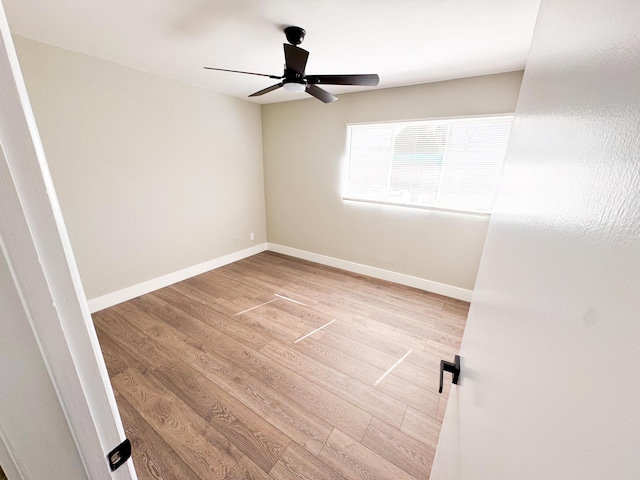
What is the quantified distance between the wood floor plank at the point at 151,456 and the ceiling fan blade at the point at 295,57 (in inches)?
95.1

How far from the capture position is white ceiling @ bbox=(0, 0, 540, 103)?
141cm

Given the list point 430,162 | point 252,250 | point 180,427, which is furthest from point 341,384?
point 252,250

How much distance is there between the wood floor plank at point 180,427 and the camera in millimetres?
1235

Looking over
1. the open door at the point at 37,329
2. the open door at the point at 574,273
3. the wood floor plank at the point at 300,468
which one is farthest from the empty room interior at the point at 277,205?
the open door at the point at 574,273

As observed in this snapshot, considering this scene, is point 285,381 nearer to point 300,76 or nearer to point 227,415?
point 227,415

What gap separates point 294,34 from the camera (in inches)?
64.5

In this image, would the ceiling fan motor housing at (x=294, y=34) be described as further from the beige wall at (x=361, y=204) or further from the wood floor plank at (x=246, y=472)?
the wood floor plank at (x=246, y=472)

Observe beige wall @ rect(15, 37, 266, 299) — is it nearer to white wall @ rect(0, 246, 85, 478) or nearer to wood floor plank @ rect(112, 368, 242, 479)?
wood floor plank @ rect(112, 368, 242, 479)

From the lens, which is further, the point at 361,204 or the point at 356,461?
the point at 361,204

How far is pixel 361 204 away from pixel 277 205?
1528 millimetres

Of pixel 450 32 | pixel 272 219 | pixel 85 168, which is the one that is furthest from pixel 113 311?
pixel 450 32

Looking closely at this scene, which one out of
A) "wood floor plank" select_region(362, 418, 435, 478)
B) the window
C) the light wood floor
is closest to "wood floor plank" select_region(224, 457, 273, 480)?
the light wood floor

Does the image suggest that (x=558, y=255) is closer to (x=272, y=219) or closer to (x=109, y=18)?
(x=109, y=18)

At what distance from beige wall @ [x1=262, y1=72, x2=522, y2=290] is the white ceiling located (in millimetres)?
284
